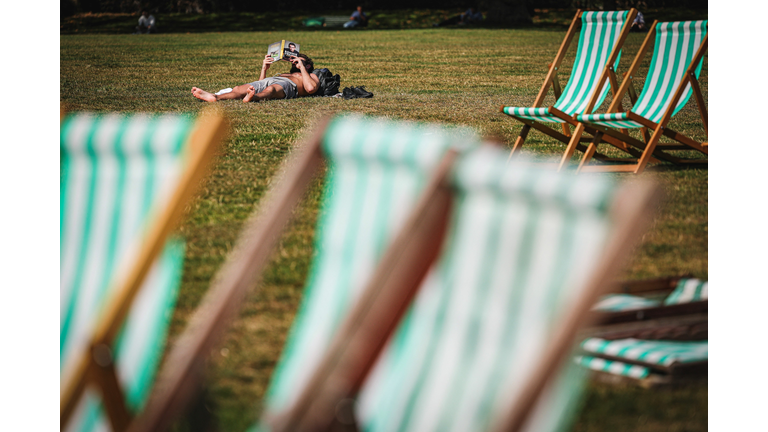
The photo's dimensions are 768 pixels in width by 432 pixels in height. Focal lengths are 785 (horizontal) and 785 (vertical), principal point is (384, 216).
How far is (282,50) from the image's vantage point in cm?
885

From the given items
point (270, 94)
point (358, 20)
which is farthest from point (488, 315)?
point (358, 20)

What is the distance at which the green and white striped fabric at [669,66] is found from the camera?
5.96 m

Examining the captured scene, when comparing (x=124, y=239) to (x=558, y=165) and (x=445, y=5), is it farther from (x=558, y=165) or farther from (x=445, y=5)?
(x=445, y=5)

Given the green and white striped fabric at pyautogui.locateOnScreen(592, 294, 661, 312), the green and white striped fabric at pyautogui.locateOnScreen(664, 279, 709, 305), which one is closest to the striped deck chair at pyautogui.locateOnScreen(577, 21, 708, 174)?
the green and white striped fabric at pyautogui.locateOnScreen(664, 279, 709, 305)

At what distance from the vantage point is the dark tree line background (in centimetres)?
2298

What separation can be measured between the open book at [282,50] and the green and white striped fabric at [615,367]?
21.5 feet

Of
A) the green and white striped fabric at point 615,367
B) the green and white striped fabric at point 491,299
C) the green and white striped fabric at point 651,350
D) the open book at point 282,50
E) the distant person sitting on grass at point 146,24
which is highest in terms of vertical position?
the green and white striped fabric at point 491,299

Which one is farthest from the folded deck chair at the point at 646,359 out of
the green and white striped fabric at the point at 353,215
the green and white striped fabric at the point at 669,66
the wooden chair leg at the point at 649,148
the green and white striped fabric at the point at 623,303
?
the green and white striped fabric at the point at 669,66

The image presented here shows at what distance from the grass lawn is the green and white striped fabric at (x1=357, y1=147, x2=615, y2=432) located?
→ 24 cm

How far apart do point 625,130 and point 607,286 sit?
6366 millimetres

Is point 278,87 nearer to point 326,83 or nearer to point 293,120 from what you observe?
point 326,83

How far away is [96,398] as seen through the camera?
183 centimetres

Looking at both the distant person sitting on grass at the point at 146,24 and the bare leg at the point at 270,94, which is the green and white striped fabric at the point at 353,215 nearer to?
the bare leg at the point at 270,94

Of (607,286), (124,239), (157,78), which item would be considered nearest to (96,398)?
(124,239)
